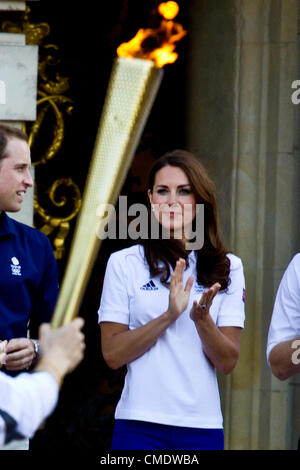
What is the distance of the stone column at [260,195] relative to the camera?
5.87 metres

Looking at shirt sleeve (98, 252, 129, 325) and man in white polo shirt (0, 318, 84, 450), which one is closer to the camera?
man in white polo shirt (0, 318, 84, 450)

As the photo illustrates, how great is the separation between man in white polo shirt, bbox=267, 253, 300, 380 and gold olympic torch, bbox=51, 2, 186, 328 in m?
1.62

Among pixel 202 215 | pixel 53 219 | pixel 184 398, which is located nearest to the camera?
pixel 184 398

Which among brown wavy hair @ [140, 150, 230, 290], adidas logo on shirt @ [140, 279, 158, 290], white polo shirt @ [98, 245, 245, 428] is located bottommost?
white polo shirt @ [98, 245, 245, 428]

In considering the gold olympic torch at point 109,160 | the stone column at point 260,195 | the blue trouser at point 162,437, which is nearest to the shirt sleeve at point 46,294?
the blue trouser at point 162,437

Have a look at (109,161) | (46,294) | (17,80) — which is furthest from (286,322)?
(17,80)

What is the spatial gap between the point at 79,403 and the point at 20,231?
230cm

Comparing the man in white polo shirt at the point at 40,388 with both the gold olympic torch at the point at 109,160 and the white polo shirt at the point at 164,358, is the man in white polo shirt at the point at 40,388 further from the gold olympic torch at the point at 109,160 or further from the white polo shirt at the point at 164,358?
the white polo shirt at the point at 164,358

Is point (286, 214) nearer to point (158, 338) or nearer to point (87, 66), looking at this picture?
point (87, 66)

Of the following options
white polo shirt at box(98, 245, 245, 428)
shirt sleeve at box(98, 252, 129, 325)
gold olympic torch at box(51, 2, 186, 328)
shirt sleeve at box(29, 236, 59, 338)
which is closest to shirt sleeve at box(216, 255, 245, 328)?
white polo shirt at box(98, 245, 245, 428)

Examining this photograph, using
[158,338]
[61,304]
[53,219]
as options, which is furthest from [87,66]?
[61,304]

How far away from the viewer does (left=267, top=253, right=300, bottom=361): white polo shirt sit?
3.91 m

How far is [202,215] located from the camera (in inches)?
169

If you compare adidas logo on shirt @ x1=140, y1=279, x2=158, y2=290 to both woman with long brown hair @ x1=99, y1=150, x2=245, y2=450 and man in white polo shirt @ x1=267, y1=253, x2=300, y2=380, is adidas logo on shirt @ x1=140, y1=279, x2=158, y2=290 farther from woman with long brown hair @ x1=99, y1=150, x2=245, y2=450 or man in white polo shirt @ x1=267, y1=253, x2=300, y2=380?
man in white polo shirt @ x1=267, y1=253, x2=300, y2=380
